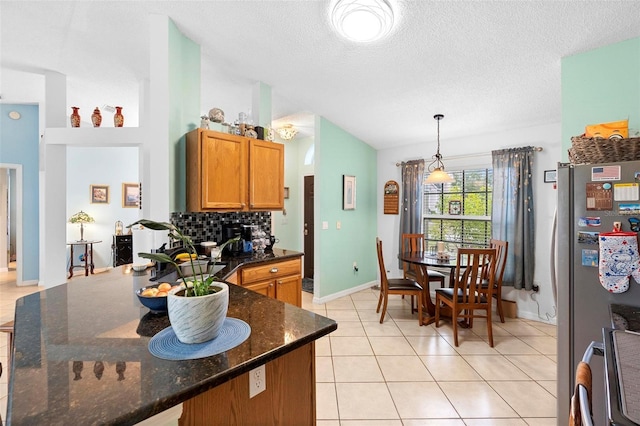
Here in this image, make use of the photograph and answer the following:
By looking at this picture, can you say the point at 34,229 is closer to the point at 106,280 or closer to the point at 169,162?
the point at 169,162

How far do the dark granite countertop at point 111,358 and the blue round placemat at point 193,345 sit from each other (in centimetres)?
2

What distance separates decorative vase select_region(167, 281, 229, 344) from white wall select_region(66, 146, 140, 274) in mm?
5746

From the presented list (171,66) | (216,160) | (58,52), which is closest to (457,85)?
(216,160)

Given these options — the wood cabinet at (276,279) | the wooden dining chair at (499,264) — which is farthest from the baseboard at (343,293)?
the wooden dining chair at (499,264)

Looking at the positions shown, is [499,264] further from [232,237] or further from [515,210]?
[232,237]

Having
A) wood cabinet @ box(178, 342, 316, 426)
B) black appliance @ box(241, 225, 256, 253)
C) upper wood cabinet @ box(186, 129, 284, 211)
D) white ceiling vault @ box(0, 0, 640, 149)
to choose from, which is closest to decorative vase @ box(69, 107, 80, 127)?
white ceiling vault @ box(0, 0, 640, 149)

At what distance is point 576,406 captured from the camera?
2.44ft

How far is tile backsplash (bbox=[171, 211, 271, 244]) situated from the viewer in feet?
9.19

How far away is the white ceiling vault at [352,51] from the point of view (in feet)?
6.65

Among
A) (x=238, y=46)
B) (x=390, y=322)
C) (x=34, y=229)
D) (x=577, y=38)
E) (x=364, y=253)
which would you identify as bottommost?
(x=390, y=322)

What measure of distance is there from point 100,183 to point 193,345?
629cm

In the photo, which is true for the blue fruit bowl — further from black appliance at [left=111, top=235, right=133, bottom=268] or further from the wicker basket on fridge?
black appliance at [left=111, top=235, right=133, bottom=268]

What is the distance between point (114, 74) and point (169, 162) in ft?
5.16

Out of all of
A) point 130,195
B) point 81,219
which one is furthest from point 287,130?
point 81,219
